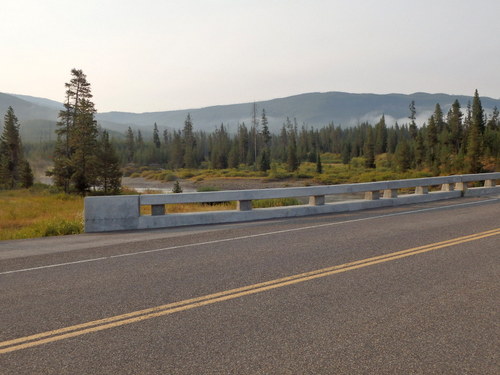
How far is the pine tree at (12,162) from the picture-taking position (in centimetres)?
6869

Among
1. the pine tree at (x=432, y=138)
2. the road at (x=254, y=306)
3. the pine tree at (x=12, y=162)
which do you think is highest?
the pine tree at (x=432, y=138)

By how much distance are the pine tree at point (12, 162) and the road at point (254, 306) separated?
221 feet

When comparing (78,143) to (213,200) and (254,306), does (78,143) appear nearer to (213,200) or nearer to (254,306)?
(213,200)

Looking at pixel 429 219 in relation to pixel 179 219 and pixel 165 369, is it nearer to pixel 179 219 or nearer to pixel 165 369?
pixel 179 219

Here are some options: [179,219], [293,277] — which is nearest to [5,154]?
[179,219]

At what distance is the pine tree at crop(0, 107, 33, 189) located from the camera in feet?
225

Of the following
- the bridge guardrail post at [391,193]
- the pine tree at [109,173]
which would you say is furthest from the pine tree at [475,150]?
the bridge guardrail post at [391,193]

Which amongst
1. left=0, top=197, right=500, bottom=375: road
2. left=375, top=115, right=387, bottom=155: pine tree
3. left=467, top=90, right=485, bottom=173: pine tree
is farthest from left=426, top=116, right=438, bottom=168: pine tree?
left=0, top=197, right=500, bottom=375: road

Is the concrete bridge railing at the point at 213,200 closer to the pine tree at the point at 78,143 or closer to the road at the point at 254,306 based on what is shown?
the road at the point at 254,306

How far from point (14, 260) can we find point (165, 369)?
19.3ft

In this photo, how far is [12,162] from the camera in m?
73.3

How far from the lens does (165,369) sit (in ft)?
12.1

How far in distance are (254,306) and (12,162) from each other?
7990cm

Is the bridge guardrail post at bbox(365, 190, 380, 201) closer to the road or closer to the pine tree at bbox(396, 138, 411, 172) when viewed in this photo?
the road
